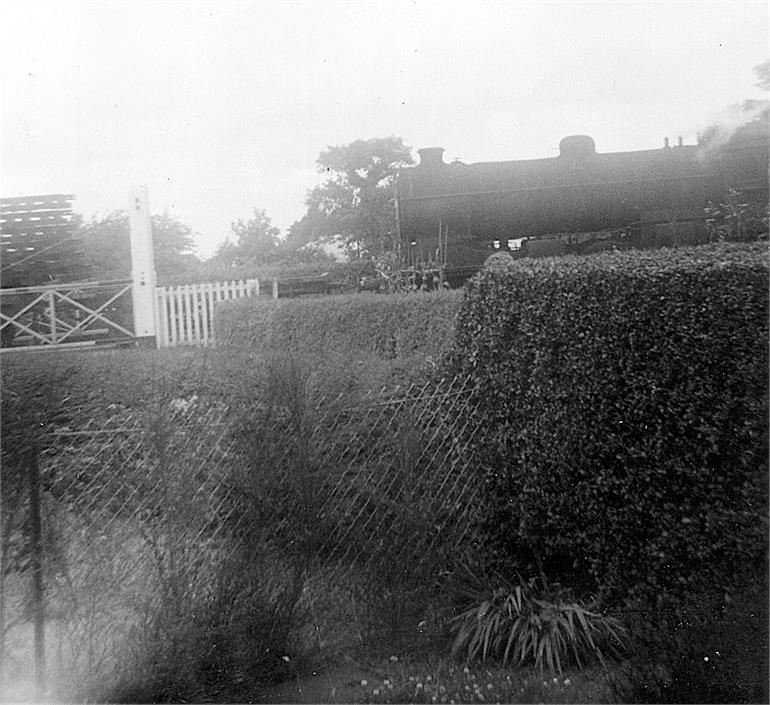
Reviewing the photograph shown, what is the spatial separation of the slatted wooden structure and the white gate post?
2265mm

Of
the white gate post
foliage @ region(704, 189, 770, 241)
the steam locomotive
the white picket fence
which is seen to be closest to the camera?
the white gate post

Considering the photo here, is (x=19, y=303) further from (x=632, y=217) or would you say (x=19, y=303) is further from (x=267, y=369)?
(x=632, y=217)

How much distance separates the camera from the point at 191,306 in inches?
552

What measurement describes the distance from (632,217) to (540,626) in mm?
12550

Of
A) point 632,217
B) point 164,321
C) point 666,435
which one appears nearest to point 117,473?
point 666,435

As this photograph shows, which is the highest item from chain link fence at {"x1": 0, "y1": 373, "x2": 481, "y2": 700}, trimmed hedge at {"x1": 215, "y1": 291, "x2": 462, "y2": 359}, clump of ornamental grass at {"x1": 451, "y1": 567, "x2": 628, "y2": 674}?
trimmed hedge at {"x1": 215, "y1": 291, "x2": 462, "y2": 359}

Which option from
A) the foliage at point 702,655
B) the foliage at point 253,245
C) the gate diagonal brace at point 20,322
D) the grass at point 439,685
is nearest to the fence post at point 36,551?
the grass at point 439,685

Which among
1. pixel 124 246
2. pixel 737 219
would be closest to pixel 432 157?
pixel 737 219

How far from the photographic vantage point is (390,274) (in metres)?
13.2

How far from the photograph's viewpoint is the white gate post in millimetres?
9867

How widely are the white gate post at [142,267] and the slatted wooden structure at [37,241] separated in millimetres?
2265

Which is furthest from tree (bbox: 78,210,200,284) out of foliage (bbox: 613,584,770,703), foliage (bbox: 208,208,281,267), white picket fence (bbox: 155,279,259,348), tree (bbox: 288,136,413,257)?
tree (bbox: 288,136,413,257)

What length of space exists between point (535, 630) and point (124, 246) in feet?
32.6

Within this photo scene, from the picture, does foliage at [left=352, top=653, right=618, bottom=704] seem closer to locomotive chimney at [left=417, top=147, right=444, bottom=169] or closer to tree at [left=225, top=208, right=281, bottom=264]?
locomotive chimney at [left=417, top=147, right=444, bottom=169]
